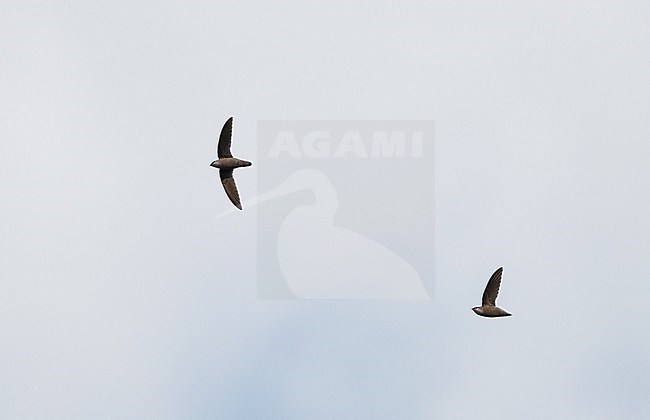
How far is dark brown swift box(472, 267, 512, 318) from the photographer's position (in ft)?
225

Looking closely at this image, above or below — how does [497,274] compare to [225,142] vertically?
below

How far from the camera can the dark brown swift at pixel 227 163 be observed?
67.8m

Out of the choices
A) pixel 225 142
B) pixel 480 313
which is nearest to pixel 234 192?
pixel 225 142

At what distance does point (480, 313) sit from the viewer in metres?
68.8

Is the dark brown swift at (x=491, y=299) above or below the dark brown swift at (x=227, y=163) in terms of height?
below

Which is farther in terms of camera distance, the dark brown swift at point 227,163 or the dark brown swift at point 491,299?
the dark brown swift at point 491,299

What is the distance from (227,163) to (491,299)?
2125cm

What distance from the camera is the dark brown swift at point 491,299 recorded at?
6844 centimetres

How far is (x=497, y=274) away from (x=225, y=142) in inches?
846

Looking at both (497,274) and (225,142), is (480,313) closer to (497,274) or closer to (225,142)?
(497,274)

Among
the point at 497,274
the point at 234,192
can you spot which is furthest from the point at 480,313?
the point at 234,192

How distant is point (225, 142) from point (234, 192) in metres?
3.74

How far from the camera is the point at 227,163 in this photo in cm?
6812

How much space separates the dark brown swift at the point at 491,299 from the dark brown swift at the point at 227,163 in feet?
61.1
